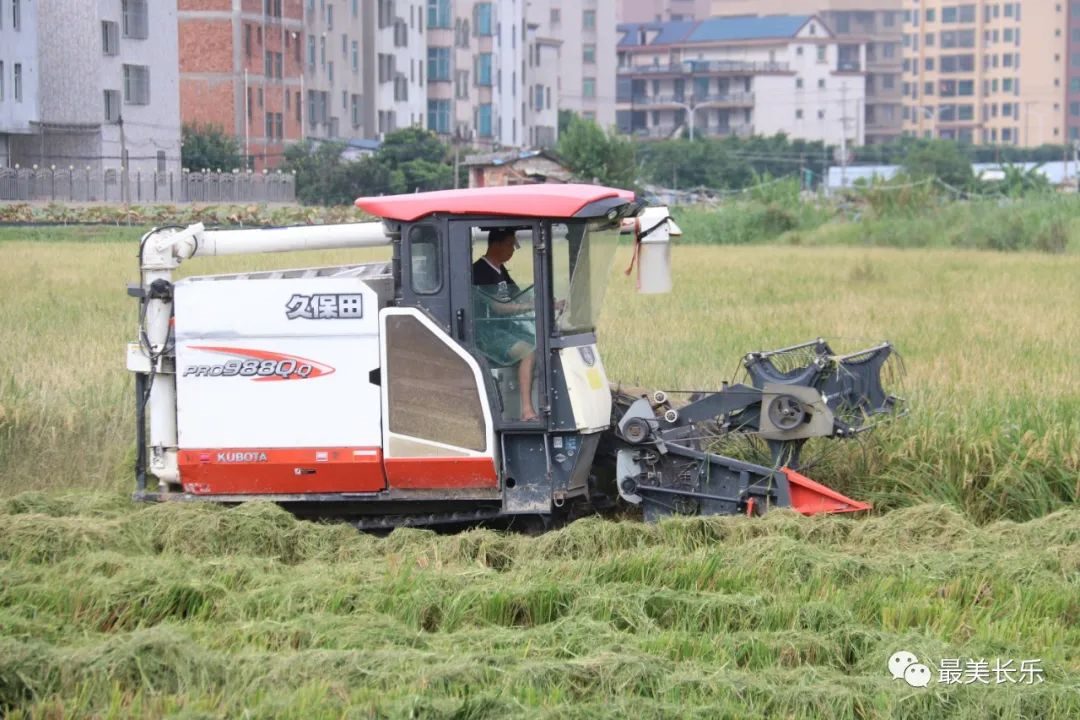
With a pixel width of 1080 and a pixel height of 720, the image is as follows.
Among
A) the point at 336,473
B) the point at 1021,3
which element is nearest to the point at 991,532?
the point at 336,473

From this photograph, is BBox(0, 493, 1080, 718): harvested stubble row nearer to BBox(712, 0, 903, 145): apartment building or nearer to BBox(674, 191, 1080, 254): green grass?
BBox(674, 191, 1080, 254): green grass

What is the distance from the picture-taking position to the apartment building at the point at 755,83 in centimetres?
11856

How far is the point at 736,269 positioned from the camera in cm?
3036

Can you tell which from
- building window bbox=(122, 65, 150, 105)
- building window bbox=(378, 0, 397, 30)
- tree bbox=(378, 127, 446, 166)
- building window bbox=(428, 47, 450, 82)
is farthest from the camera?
building window bbox=(428, 47, 450, 82)

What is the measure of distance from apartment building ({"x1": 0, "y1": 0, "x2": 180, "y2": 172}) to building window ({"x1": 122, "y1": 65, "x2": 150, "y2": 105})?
3cm

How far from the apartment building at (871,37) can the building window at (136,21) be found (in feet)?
269

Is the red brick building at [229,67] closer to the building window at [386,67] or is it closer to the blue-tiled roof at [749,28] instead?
the building window at [386,67]

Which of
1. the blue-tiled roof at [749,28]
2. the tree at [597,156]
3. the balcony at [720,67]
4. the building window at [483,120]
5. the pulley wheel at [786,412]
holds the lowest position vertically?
the pulley wheel at [786,412]

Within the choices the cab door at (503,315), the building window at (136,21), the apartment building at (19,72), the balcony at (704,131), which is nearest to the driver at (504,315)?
the cab door at (503,315)

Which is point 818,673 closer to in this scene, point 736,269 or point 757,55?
point 736,269

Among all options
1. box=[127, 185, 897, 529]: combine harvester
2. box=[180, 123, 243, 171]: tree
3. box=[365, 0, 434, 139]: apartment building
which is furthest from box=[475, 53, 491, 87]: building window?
box=[127, 185, 897, 529]: combine harvester

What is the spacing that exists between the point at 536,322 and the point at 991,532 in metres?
2.99

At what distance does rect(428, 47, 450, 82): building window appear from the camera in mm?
87062

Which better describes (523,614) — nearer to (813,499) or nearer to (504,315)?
(504,315)
